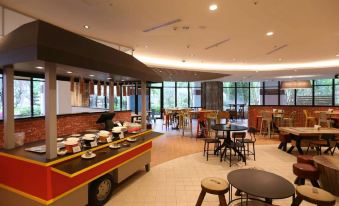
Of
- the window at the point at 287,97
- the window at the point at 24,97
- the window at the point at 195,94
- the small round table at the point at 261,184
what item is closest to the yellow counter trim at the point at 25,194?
the small round table at the point at 261,184

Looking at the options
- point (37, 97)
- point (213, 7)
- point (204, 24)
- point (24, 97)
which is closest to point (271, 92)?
point (204, 24)

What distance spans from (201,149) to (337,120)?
649 centimetres

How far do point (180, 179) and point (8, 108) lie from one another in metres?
3.15

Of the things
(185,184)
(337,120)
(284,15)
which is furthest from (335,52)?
(185,184)

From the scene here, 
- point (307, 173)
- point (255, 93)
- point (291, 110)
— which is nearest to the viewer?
point (307, 173)

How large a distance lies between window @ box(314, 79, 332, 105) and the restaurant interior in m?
7.03

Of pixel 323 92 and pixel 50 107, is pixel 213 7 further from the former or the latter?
pixel 323 92

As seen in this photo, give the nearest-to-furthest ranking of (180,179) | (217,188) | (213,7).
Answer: (217,188)
(213,7)
(180,179)

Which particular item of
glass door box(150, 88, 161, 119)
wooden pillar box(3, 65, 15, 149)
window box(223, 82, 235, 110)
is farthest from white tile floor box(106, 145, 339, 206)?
window box(223, 82, 235, 110)

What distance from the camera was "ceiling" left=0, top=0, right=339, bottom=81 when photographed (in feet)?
11.1

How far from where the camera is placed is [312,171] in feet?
10.6

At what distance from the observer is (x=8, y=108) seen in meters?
2.62

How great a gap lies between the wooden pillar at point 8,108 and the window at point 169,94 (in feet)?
41.8

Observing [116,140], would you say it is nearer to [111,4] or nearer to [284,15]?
[111,4]
